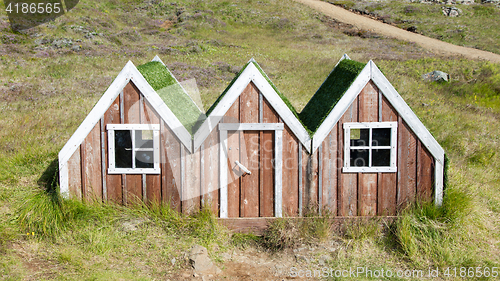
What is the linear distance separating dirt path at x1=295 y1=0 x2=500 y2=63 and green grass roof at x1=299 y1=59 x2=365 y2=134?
27.7m

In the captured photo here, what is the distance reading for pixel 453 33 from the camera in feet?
144

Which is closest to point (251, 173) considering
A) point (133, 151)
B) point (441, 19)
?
point (133, 151)

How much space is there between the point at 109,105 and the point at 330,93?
4.15 metres

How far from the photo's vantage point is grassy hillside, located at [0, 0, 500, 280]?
649 centimetres

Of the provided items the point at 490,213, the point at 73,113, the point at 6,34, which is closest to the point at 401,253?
the point at 490,213

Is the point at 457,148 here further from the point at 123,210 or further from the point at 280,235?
the point at 123,210

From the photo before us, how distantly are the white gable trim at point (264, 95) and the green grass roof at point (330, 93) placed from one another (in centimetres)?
28

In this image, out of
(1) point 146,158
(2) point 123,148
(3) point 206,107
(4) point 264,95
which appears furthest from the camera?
(3) point 206,107

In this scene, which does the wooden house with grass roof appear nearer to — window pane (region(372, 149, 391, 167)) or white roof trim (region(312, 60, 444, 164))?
white roof trim (region(312, 60, 444, 164))

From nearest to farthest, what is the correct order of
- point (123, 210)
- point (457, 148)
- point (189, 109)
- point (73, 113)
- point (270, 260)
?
point (270, 260) < point (123, 210) < point (189, 109) < point (457, 148) < point (73, 113)

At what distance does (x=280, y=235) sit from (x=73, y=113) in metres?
11.4

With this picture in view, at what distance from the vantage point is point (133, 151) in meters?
6.83

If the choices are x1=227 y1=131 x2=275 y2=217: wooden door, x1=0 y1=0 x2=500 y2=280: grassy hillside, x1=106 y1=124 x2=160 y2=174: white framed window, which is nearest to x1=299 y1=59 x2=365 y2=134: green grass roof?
x1=227 y1=131 x2=275 y2=217: wooden door

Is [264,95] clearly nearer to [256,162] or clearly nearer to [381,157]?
[256,162]
